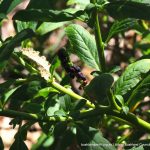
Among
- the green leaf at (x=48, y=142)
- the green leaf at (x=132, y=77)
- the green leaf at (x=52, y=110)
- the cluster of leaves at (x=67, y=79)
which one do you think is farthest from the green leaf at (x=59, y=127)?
the green leaf at (x=48, y=142)

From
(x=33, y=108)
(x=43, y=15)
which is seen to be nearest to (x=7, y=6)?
(x=43, y=15)

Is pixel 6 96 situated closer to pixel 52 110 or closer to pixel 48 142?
pixel 52 110

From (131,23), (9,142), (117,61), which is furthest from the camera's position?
(117,61)

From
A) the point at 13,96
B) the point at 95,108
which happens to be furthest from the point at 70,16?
the point at 13,96

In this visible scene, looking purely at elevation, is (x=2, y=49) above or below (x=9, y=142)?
above

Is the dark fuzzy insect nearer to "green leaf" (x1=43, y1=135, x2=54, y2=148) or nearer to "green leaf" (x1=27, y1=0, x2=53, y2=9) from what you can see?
"green leaf" (x1=27, y1=0, x2=53, y2=9)

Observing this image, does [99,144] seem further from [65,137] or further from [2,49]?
[2,49]

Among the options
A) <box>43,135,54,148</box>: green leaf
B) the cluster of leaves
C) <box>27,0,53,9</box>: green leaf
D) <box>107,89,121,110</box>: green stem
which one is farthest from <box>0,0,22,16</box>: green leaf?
<box>43,135,54,148</box>: green leaf
